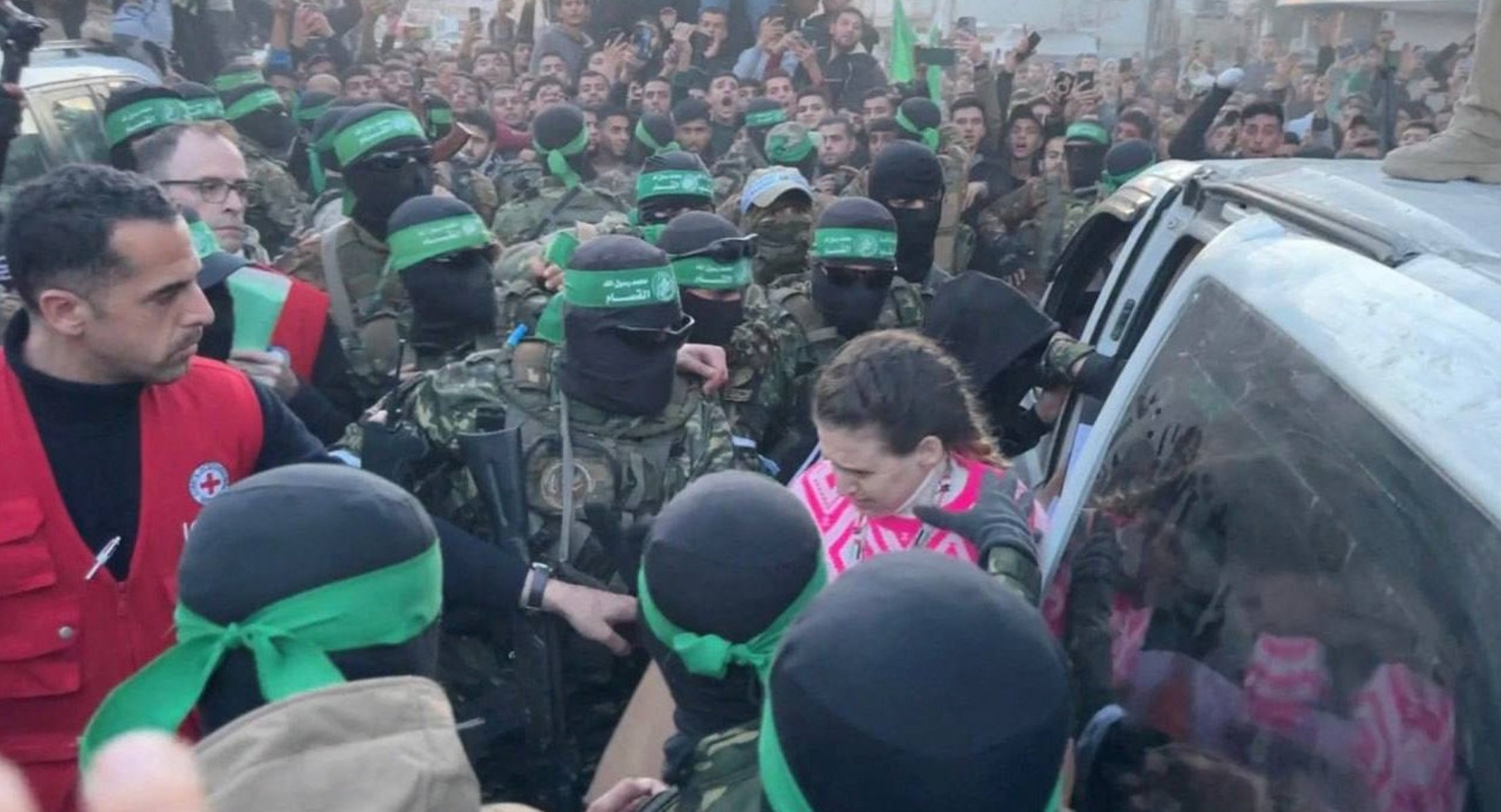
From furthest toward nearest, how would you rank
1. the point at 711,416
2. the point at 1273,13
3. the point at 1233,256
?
the point at 1273,13
the point at 711,416
the point at 1233,256

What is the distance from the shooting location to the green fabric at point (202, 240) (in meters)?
3.52

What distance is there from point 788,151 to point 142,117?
4.07 meters

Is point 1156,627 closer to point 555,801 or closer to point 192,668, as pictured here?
point 192,668

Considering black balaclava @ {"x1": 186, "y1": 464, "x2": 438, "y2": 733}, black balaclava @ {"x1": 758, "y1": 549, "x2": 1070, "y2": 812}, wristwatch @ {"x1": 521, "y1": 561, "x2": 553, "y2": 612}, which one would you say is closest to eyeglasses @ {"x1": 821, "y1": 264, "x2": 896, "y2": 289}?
wristwatch @ {"x1": 521, "y1": 561, "x2": 553, "y2": 612}

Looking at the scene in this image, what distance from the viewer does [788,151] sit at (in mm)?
8578

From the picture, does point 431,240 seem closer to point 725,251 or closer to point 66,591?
point 725,251

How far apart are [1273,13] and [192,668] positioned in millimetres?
20704

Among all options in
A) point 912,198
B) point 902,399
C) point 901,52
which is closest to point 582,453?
point 902,399

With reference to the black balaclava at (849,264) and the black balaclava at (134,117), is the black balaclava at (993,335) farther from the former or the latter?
the black balaclava at (134,117)

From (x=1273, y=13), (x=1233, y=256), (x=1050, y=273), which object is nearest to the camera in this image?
(x=1233, y=256)

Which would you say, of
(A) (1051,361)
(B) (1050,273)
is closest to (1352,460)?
(A) (1051,361)

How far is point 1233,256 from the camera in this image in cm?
231

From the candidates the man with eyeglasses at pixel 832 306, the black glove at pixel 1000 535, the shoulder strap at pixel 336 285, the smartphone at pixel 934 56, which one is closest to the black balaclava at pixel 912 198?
the man with eyeglasses at pixel 832 306

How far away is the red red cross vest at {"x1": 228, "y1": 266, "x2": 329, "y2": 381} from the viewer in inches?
143
